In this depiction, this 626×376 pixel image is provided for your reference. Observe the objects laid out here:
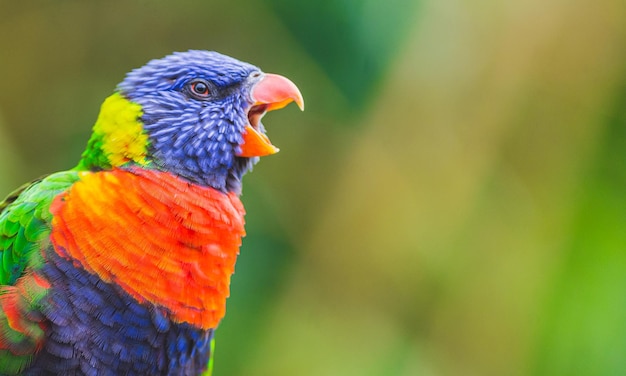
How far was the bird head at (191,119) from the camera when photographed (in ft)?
5.87

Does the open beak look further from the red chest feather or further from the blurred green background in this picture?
the blurred green background

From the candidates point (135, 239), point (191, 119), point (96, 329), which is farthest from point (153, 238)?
point (191, 119)

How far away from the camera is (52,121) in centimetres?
351

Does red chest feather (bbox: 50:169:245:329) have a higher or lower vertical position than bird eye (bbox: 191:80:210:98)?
lower

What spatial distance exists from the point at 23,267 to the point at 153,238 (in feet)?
1.05

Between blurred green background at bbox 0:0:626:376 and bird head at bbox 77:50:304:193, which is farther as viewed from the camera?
blurred green background at bbox 0:0:626:376

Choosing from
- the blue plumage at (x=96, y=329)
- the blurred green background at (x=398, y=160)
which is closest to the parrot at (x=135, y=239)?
the blue plumage at (x=96, y=329)

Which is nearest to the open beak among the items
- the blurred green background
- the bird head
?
the bird head

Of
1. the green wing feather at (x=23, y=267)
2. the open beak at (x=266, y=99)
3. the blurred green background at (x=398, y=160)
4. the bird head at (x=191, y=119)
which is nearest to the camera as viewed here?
the green wing feather at (x=23, y=267)

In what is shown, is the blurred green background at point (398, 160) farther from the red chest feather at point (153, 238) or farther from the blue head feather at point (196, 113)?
the red chest feather at point (153, 238)

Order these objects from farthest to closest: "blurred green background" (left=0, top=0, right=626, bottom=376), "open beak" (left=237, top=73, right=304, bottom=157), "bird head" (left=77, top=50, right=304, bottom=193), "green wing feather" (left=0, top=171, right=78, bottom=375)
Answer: "blurred green background" (left=0, top=0, right=626, bottom=376)
"open beak" (left=237, top=73, right=304, bottom=157)
"bird head" (left=77, top=50, right=304, bottom=193)
"green wing feather" (left=0, top=171, right=78, bottom=375)

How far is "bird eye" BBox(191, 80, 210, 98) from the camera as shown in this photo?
1934mm

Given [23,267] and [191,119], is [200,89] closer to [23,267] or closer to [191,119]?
[191,119]

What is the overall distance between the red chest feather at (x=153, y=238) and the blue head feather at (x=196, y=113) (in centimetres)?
8
